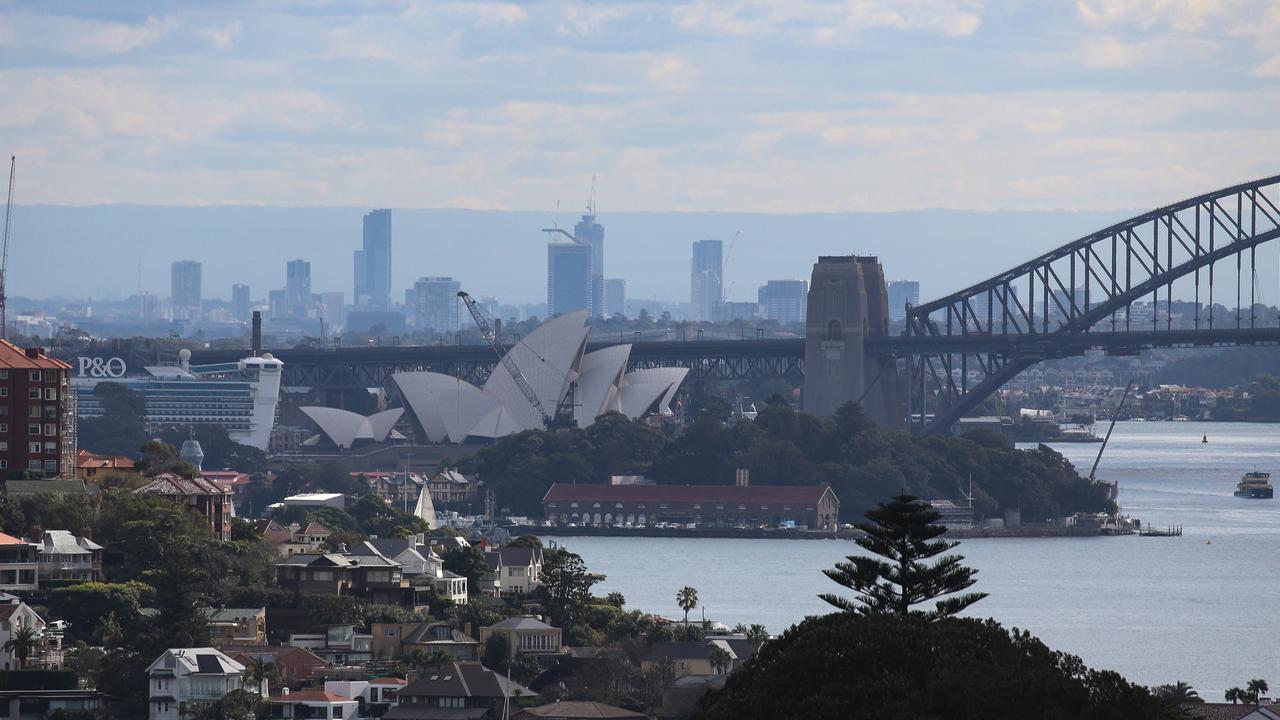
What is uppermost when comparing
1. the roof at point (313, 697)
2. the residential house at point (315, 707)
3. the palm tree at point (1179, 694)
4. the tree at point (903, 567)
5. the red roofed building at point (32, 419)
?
the red roofed building at point (32, 419)

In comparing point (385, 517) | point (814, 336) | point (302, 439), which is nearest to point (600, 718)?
point (385, 517)

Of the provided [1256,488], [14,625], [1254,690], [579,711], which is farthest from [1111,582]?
[1256,488]

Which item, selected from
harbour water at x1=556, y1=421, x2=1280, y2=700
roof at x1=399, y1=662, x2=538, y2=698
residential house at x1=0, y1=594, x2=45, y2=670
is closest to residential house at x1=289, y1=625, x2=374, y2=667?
residential house at x1=0, y1=594, x2=45, y2=670

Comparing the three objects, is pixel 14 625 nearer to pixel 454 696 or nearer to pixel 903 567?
pixel 454 696

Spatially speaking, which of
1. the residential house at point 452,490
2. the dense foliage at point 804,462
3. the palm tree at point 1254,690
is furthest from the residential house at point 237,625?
the residential house at point 452,490

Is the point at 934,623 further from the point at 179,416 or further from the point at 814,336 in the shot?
the point at 179,416

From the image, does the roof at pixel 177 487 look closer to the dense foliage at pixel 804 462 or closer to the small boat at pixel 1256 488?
the dense foliage at pixel 804 462

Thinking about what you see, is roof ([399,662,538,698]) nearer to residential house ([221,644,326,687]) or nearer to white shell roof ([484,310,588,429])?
residential house ([221,644,326,687])
